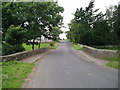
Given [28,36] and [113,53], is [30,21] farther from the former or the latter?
[113,53]

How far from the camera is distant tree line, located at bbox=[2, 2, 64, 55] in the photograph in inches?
710

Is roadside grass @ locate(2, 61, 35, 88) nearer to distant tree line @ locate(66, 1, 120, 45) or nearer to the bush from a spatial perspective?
the bush

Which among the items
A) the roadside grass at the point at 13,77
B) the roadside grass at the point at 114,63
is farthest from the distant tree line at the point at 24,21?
the roadside grass at the point at 114,63

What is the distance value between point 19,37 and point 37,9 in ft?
26.9

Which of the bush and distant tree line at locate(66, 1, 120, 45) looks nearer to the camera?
the bush

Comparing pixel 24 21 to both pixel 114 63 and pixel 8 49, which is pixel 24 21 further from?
pixel 114 63

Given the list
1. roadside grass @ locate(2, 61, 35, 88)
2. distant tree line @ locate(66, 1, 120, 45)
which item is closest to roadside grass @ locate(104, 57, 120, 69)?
roadside grass @ locate(2, 61, 35, 88)

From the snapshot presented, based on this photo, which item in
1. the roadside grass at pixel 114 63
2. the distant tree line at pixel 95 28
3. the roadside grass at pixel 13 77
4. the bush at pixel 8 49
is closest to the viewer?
the roadside grass at pixel 13 77

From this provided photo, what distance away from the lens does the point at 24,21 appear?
2375 cm

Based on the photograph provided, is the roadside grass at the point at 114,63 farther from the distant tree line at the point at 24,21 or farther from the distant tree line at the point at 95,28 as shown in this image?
the distant tree line at the point at 95,28

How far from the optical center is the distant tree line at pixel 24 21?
59.2 ft

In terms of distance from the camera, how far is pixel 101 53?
16.8 m

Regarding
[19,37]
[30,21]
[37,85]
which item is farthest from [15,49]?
[37,85]

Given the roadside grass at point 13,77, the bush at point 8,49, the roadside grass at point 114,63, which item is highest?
the bush at point 8,49
